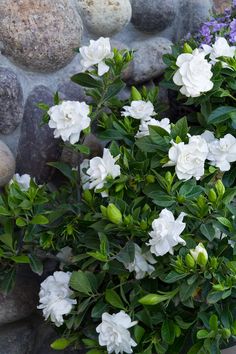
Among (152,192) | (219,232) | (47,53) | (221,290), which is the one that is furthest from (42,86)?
(221,290)

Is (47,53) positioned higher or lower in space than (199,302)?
higher

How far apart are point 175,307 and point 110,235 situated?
0.21m

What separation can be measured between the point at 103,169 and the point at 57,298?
1.00ft

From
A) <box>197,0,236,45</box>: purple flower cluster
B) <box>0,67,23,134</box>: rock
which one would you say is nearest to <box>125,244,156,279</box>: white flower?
<box>0,67,23,134</box>: rock

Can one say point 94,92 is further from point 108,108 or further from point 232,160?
point 232,160

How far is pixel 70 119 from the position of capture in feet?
4.56

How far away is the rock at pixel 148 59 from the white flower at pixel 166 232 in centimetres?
73

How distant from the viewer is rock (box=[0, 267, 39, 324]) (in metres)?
1.65

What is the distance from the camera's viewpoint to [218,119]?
4.84 ft

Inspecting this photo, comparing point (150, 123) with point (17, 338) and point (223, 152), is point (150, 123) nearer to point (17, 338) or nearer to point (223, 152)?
point (223, 152)

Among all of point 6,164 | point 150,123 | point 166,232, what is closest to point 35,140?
point 6,164

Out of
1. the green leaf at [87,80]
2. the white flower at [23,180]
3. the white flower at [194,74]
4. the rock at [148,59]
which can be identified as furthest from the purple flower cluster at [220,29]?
the white flower at [23,180]

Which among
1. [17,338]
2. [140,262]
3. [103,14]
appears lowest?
[17,338]

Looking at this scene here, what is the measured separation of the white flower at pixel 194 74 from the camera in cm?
142
